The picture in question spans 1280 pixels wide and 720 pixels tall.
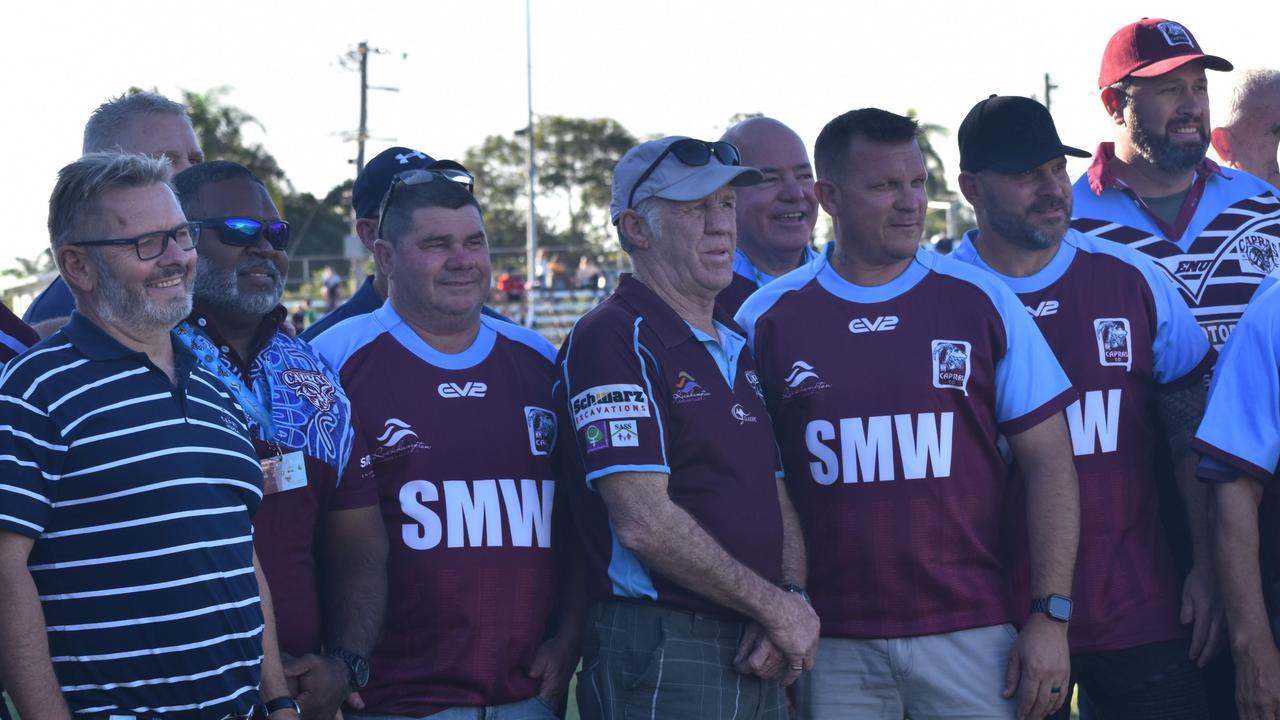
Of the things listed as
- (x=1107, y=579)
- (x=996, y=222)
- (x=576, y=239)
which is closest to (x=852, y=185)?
(x=996, y=222)

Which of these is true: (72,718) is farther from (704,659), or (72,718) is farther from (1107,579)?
(1107,579)

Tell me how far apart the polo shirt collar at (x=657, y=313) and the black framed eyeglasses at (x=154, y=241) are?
1.24 m

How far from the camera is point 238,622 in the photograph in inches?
121

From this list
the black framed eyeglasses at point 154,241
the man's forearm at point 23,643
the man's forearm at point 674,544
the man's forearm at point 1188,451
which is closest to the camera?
the man's forearm at point 23,643

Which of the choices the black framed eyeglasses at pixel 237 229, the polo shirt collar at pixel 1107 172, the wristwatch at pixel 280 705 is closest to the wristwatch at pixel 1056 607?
the polo shirt collar at pixel 1107 172

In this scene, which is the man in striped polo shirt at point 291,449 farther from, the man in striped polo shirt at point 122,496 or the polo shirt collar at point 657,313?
the polo shirt collar at point 657,313

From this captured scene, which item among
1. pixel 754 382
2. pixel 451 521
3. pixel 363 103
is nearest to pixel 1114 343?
pixel 754 382

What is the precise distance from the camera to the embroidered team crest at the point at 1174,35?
4801 millimetres

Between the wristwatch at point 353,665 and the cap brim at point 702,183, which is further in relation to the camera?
the cap brim at point 702,183

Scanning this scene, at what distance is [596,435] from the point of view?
360 centimetres

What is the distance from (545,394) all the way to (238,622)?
3.98ft

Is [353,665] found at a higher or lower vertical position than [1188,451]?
lower

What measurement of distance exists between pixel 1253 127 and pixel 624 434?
11.2ft

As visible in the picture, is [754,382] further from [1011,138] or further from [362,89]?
[362,89]
